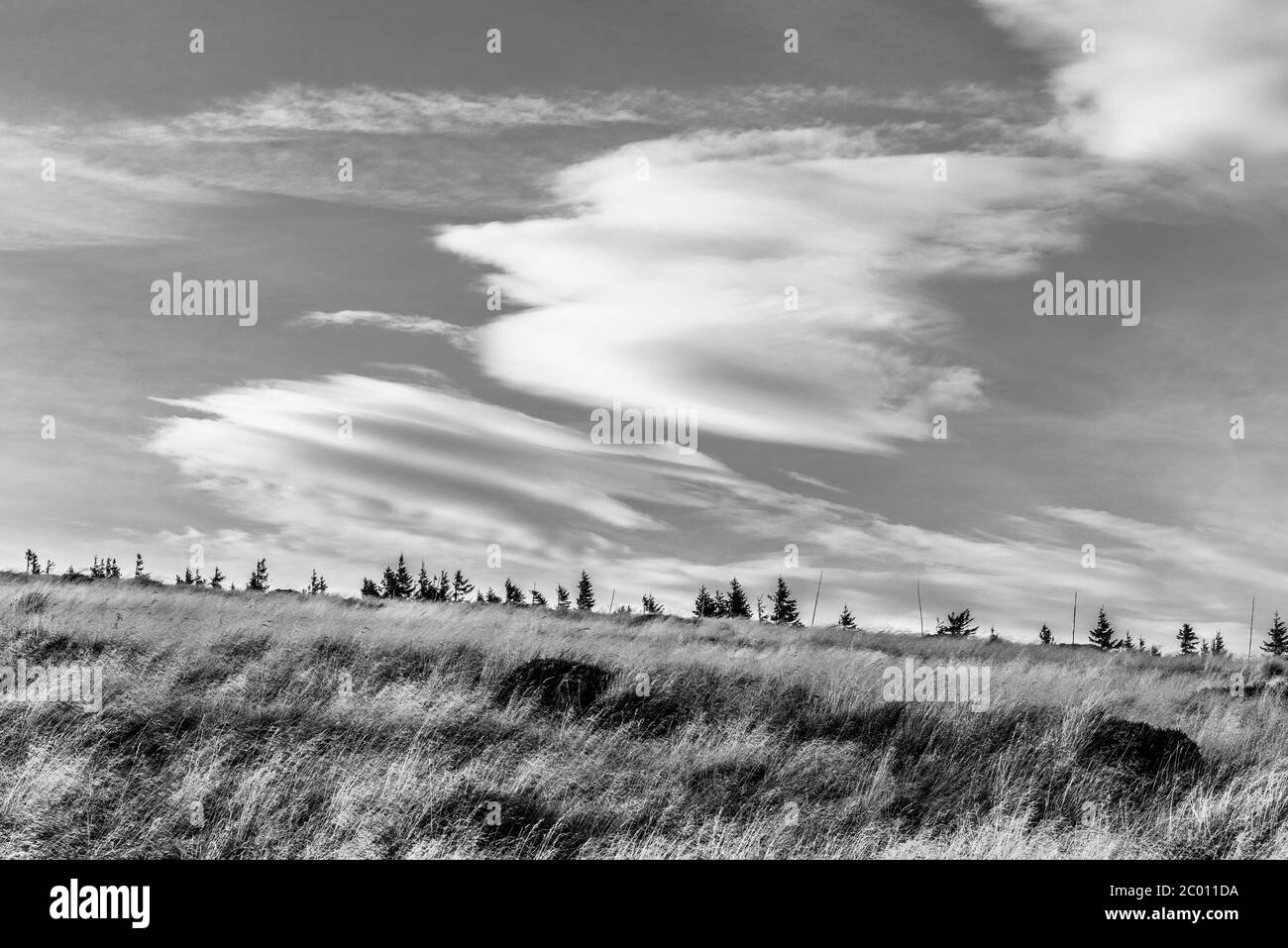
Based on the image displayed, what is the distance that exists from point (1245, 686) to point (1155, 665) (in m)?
5.17

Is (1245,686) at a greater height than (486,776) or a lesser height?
lesser

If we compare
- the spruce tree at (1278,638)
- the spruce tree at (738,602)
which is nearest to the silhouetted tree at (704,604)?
the spruce tree at (738,602)

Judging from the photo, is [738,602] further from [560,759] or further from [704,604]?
[560,759]

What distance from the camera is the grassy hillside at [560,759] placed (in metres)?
8.17

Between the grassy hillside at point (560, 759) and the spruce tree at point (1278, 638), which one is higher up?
the grassy hillside at point (560, 759)

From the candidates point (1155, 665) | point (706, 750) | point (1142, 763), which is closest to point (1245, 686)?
point (1155, 665)

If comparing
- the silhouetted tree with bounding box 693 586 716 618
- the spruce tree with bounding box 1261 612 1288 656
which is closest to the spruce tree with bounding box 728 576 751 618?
the silhouetted tree with bounding box 693 586 716 618

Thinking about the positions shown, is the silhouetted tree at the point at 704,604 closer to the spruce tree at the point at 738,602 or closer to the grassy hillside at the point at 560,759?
the spruce tree at the point at 738,602

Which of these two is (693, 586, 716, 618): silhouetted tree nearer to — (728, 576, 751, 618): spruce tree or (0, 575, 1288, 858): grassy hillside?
(728, 576, 751, 618): spruce tree

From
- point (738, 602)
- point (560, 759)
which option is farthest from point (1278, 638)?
point (560, 759)

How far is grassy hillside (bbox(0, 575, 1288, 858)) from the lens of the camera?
26.8ft

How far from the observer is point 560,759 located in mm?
10047
